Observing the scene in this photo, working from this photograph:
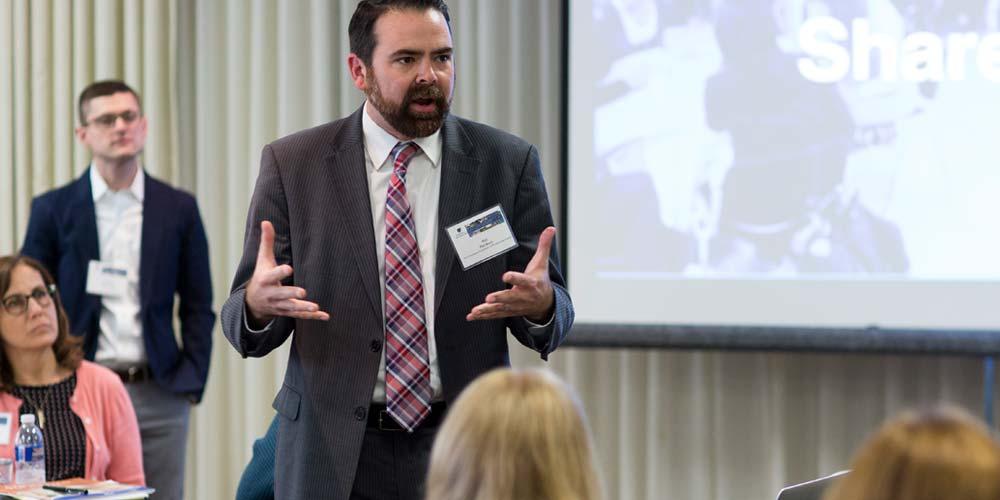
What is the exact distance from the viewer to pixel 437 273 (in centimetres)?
243

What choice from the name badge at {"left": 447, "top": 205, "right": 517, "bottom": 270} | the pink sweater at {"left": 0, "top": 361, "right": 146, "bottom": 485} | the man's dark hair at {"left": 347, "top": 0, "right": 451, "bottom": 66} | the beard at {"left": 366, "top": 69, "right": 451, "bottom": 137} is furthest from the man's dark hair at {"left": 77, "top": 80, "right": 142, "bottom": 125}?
the name badge at {"left": 447, "top": 205, "right": 517, "bottom": 270}

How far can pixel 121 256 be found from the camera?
4574mm

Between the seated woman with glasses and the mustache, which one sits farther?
the seated woman with glasses

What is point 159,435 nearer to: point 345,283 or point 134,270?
point 134,270

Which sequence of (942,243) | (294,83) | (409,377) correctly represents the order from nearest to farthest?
(409,377) → (942,243) → (294,83)

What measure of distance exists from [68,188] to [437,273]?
265 centimetres

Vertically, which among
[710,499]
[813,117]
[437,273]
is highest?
[813,117]

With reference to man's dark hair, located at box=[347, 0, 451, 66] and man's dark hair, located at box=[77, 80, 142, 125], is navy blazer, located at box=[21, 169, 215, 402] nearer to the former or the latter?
man's dark hair, located at box=[77, 80, 142, 125]

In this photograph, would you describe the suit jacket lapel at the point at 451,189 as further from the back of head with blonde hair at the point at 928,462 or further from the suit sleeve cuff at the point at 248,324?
the back of head with blonde hair at the point at 928,462

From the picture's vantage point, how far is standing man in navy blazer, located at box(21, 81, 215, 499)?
14.6ft

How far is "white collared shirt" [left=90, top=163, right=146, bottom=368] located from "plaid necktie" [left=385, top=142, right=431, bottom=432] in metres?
2.35

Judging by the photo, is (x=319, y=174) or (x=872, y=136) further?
(x=872, y=136)

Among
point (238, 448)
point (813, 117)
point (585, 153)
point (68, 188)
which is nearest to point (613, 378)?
point (585, 153)

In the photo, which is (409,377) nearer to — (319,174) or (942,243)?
(319,174)
